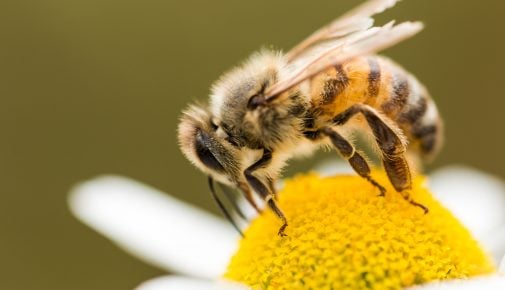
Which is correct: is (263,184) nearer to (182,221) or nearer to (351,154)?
(351,154)

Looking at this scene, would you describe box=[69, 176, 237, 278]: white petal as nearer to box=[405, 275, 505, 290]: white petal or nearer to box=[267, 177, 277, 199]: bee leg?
box=[267, 177, 277, 199]: bee leg

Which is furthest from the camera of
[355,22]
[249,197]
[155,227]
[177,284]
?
[155,227]

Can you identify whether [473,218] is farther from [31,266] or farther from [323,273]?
[31,266]

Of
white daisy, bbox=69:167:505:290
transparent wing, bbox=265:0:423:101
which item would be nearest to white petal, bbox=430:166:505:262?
white daisy, bbox=69:167:505:290

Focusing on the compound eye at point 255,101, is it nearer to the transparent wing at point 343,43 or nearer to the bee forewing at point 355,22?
the transparent wing at point 343,43

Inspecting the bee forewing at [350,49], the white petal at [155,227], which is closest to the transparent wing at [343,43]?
the bee forewing at [350,49]

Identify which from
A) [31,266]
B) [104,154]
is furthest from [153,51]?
[31,266]

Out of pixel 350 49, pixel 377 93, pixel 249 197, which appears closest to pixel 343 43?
pixel 350 49
